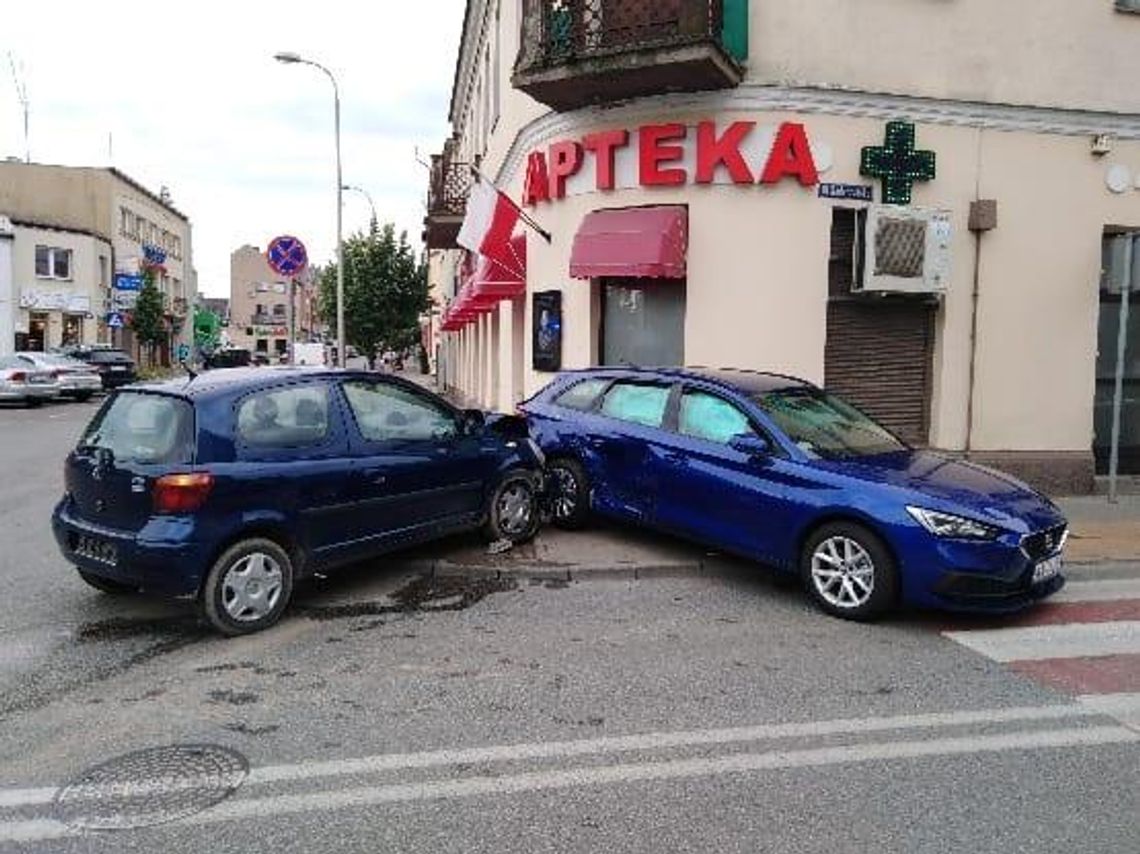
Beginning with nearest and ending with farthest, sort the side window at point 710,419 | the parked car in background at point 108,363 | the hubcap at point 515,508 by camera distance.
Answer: the side window at point 710,419
the hubcap at point 515,508
the parked car in background at point 108,363

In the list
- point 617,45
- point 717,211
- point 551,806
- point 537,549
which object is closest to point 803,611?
point 537,549

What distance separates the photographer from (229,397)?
573 cm

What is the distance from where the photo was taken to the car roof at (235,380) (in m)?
5.73

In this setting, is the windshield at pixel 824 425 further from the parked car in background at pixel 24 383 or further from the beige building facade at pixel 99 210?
the beige building facade at pixel 99 210

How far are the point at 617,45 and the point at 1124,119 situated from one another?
19.8 ft

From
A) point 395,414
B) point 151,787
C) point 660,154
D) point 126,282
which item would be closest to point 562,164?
point 660,154

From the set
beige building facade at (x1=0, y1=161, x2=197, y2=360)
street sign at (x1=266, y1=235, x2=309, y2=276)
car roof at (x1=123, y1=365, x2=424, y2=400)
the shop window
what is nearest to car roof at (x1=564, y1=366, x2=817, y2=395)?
car roof at (x1=123, y1=365, x2=424, y2=400)

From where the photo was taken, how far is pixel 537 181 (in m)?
11.9

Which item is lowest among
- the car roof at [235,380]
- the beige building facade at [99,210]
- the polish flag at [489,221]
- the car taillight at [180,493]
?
the car taillight at [180,493]

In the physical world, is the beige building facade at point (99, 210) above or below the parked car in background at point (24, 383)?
above

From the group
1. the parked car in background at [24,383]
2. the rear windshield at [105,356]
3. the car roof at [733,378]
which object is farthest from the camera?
the rear windshield at [105,356]

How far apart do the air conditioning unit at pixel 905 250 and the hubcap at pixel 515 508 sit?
4.77 meters

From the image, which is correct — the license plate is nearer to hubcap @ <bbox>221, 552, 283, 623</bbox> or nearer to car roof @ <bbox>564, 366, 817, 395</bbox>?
car roof @ <bbox>564, 366, 817, 395</bbox>

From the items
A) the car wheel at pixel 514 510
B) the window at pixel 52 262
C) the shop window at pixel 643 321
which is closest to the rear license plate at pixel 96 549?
the car wheel at pixel 514 510
